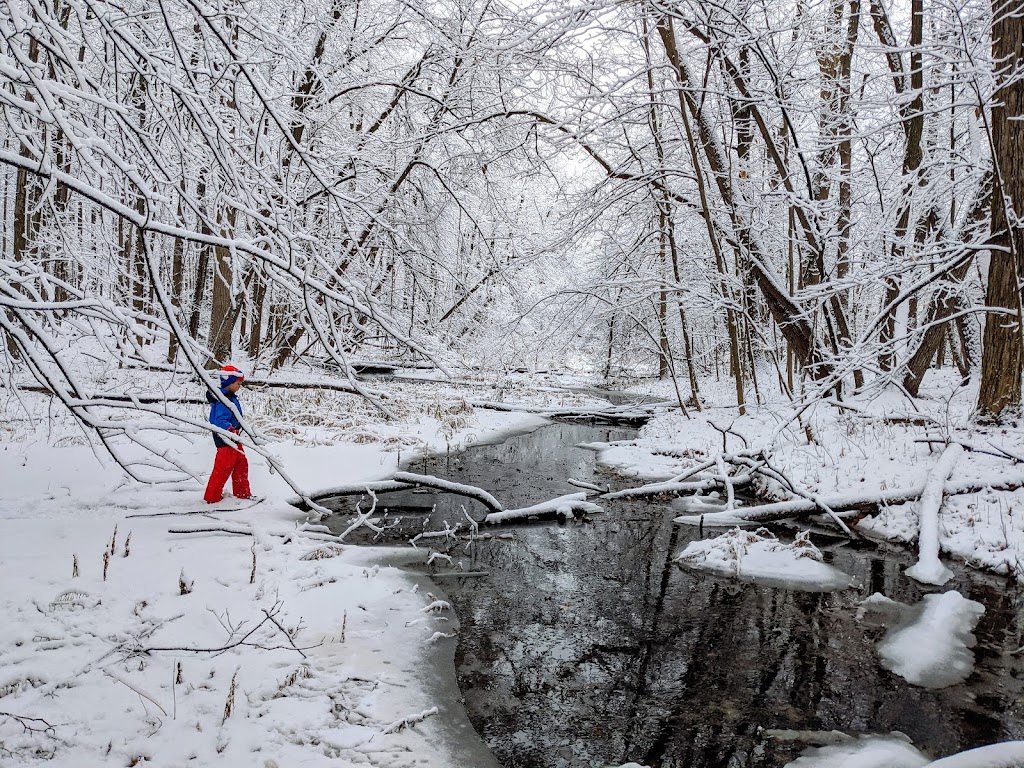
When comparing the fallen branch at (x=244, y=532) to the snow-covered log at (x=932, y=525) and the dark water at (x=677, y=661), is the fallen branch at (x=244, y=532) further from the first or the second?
the snow-covered log at (x=932, y=525)

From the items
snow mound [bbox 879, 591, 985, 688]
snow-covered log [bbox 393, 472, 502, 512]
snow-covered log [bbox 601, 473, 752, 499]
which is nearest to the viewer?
snow mound [bbox 879, 591, 985, 688]

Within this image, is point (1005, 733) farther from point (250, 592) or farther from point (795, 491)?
point (250, 592)

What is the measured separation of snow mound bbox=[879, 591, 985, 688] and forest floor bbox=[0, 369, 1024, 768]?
1.36 meters

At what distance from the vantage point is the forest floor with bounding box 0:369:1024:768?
3.00 metres

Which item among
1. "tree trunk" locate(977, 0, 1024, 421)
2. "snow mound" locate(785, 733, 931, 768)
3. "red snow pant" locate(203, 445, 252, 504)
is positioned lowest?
"snow mound" locate(785, 733, 931, 768)

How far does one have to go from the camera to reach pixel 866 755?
3.18m

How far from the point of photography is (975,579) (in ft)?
18.9

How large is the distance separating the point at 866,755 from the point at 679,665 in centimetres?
126

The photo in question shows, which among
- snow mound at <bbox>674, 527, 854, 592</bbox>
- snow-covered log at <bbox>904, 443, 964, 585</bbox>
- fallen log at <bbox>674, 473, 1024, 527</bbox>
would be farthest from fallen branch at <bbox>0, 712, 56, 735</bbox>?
snow-covered log at <bbox>904, 443, 964, 585</bbox>

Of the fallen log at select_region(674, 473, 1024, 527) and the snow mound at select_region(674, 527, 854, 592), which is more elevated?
the fallen log at select_region(674, 473, 1024, 527)

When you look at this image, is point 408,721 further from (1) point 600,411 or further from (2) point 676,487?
(1) point 600,411

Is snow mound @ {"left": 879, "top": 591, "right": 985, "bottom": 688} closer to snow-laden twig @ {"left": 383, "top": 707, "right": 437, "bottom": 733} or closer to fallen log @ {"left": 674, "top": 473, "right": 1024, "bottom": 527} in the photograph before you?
fallen log @ {"left": 674, "top": 473, "right": 1024, "bottom": 527}

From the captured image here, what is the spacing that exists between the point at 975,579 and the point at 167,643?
6.77 meters

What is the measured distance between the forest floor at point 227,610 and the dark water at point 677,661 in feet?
1.29
